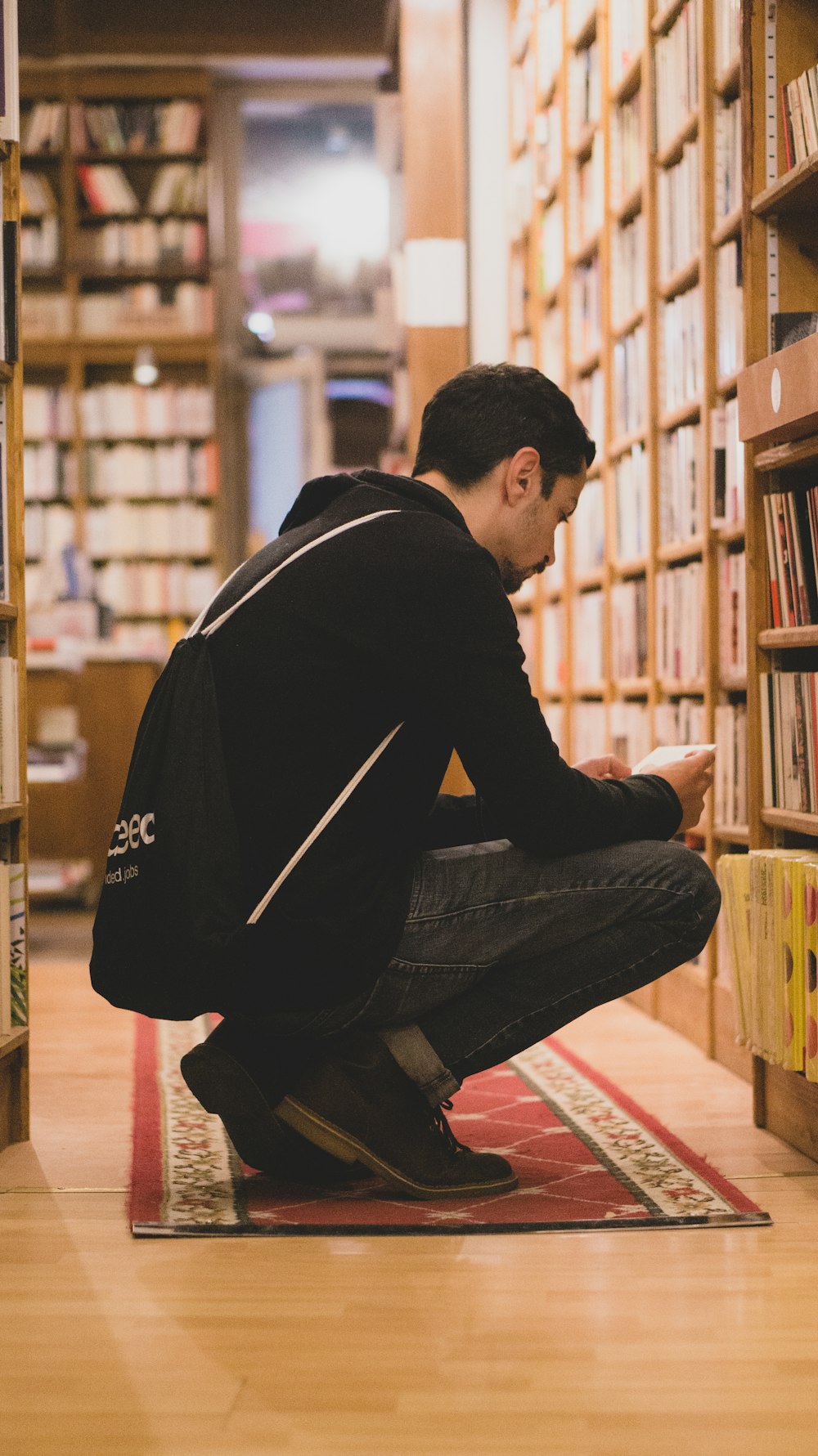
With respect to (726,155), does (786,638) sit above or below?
below

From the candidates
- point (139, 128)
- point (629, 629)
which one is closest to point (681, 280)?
point (629, 629)

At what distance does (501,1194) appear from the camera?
182cm

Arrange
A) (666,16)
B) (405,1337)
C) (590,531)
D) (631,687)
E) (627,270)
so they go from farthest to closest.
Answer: (590,531), (627,270), (631,687), (666,16), (405,1337)

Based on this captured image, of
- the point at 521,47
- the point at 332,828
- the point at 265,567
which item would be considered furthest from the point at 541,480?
the point at 521,47

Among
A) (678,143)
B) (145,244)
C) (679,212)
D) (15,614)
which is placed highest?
(145,244)

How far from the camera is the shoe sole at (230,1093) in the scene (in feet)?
5.82

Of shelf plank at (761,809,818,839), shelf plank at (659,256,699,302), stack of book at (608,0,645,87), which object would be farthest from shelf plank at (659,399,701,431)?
shelf plank at (761,809,818,839)

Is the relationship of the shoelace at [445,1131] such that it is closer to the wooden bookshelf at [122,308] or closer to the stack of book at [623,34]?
the stack of book at [623,34]

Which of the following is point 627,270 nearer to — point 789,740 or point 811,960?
point 789,740

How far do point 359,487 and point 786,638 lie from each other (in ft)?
2.10

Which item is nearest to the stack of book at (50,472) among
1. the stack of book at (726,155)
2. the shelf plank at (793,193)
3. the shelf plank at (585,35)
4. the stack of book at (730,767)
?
the shelf plank at (585,35)

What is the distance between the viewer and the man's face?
1911 millimetres

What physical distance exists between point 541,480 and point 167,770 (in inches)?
23.8

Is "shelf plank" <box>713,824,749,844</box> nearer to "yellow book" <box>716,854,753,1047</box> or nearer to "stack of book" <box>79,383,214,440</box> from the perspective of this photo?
"yellow book" <box>716,854,753,1047</box>
